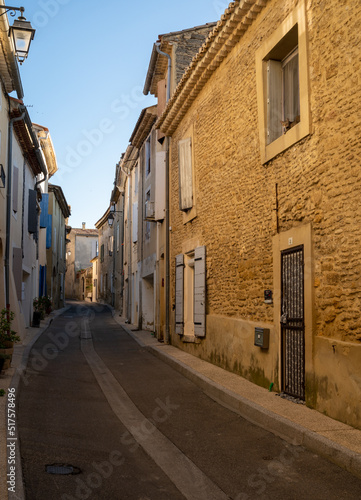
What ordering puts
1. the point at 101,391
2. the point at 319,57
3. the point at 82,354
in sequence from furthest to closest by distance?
1. the point at 82,354
2. the point at 101,391
3. the point at 319,57

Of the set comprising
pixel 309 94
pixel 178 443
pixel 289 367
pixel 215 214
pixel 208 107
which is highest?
pixel 208 107

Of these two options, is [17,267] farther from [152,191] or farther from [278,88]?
[278,88]

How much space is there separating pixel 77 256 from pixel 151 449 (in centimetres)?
5932

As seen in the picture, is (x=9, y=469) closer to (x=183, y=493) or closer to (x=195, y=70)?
(x=183, y=493)

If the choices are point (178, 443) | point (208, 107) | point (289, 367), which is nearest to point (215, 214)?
point (208, 107)

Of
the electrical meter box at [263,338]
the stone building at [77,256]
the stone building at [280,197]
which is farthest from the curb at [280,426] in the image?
the stone building at [77,256]

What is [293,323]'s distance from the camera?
24.5 ft

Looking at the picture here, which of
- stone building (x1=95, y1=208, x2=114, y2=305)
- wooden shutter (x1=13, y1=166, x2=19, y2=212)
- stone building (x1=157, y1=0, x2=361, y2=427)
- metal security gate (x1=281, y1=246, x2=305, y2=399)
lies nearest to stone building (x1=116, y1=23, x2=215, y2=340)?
stone building (x1=157, y1=0, x2=361, y2=427)

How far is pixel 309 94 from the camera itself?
704cm

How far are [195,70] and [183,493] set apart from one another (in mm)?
9048

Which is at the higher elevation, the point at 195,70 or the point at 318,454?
the point at 195,70

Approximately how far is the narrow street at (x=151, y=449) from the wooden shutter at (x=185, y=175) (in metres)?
4.77

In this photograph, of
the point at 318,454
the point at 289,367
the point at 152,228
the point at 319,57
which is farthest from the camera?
the point at 152,228

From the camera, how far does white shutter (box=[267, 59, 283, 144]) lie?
27.6 ft
